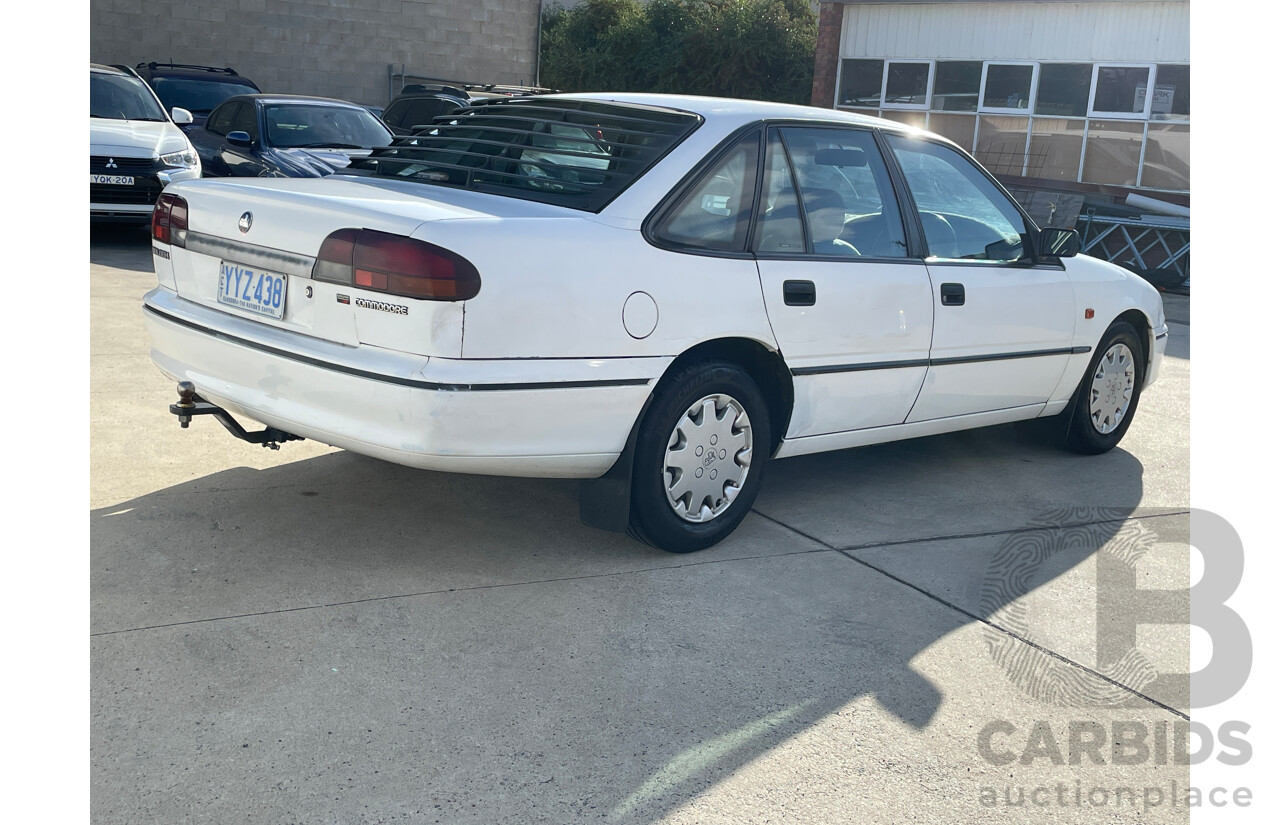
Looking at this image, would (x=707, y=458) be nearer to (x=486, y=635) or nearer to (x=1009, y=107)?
(x=486, y=635)

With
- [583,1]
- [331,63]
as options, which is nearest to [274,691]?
[331,63]

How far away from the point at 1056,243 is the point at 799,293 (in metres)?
1.85

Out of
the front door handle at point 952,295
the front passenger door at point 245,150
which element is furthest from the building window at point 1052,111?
the front door handle at point 952,295

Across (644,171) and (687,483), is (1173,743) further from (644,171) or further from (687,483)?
(644,171)

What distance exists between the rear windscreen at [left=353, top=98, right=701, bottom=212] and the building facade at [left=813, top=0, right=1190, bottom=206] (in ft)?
49.6

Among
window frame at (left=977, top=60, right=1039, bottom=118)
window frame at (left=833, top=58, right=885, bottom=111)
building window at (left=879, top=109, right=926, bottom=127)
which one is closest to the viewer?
window frame at (left=977, top=60, right=1039, bottom=118)

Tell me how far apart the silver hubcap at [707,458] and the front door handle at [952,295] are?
1.16m

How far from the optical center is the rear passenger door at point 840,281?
13.9 ft

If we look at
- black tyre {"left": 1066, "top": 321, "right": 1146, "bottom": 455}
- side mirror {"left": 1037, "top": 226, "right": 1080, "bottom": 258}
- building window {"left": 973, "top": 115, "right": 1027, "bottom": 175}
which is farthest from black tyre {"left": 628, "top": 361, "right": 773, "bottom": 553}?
building window {"left": 973, "top": 115, "right": 1027, "bottom": 175}

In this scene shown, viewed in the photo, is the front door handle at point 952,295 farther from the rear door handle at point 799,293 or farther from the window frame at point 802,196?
the rear door handle at point 799,293

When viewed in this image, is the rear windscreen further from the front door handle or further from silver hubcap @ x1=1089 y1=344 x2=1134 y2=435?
silver hubcap @ x1=1089 y1=344 x2=1134 y2=435

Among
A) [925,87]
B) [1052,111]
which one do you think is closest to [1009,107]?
[1052,111]

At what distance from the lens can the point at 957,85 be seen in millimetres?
20203

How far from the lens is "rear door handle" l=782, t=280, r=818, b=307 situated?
4184 millimetres
